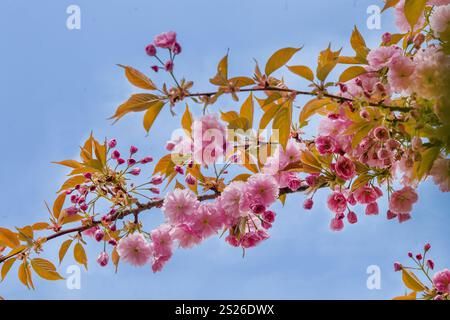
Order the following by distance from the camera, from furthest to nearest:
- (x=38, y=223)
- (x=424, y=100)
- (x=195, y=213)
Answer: (x=38, y=223) → (x=195, y=213) → (x=424, y=100)

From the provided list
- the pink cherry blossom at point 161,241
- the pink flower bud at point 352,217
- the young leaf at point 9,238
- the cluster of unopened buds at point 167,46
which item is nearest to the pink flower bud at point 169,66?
the cluster of unopened buds at point 167,46

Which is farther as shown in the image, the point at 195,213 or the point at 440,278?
the point at 440,278

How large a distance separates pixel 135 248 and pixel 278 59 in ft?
2.37

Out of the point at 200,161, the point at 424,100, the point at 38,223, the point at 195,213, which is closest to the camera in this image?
the point at 424,100

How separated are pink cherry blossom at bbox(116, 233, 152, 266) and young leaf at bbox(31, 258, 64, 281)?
0.37m

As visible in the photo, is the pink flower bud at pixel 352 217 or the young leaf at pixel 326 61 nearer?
the young leaf at pixel 326 61

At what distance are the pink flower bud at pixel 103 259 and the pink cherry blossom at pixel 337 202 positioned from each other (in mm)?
739

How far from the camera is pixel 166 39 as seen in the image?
3.76ft

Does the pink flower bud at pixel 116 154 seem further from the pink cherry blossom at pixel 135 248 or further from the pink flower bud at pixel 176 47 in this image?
the pink flower bud at pixel 176 47

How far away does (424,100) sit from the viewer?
119 centimetres

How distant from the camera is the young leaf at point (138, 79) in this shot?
3.95 feet

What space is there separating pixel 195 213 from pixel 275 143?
306 mm
